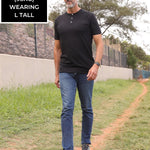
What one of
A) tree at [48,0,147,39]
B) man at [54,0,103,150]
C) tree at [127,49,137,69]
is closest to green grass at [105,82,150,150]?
man at [54,0,103,150]

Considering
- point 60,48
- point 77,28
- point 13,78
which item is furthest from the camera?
point 13,78

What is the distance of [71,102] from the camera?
3137 mm

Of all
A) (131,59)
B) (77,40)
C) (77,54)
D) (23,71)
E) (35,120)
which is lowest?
(35,120)

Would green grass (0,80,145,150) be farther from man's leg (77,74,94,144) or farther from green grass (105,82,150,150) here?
man's leg (77,74,94,144)

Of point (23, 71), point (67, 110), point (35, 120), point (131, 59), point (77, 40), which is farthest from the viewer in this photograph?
point (131, 59)

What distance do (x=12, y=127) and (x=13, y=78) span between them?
3879 mm

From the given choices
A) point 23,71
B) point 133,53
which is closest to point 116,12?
point 23,71

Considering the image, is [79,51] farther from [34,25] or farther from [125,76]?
[125,76]

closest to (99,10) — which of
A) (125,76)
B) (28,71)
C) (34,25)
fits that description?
(34,25)

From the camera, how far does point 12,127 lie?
4777mm

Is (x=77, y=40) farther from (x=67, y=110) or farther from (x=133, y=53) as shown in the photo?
(x=133, y=53)

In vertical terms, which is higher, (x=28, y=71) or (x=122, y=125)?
(x=28, y=71)

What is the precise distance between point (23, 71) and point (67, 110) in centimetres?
632

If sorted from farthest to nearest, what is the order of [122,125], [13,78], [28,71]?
[28,71] → [13,78] → [122,125]
